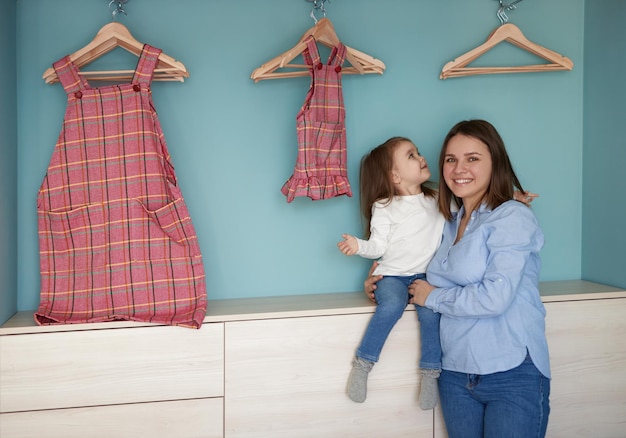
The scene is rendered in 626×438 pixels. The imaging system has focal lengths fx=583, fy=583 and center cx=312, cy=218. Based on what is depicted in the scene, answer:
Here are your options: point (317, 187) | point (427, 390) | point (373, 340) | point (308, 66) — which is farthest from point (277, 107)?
point (427, 390)

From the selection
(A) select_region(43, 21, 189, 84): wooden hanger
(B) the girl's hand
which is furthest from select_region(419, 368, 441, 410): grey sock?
(A) select_region(43, 21, 189, 84): wooden hanger

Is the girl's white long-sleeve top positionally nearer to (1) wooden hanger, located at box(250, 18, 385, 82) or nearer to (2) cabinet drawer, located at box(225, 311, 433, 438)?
(2) cabinet drawer, located at box(225, 311, 433, 438)

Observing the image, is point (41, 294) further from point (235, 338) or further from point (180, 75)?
point (180, 75)

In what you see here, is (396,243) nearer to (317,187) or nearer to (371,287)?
(371,287)

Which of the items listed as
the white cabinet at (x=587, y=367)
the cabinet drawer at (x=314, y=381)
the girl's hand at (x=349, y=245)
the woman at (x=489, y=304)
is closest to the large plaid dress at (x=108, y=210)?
the cabinet drawer at (x=314, y=381)

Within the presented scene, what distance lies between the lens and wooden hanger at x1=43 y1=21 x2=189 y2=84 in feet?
7.14

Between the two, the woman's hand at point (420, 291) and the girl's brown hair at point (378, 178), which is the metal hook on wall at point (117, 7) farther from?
the woman's hand at point (420, 291)

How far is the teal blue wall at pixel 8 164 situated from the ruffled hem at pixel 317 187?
1044mm

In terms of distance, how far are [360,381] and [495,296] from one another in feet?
1.99

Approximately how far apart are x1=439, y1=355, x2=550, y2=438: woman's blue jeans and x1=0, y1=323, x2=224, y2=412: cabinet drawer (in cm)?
85

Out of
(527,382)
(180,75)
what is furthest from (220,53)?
(527,382)

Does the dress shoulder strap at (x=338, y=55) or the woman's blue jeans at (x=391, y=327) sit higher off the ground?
the dress shoulder strap at (x=338, y=55)

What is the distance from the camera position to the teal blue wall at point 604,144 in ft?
8.12

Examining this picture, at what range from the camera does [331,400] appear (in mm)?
2197
